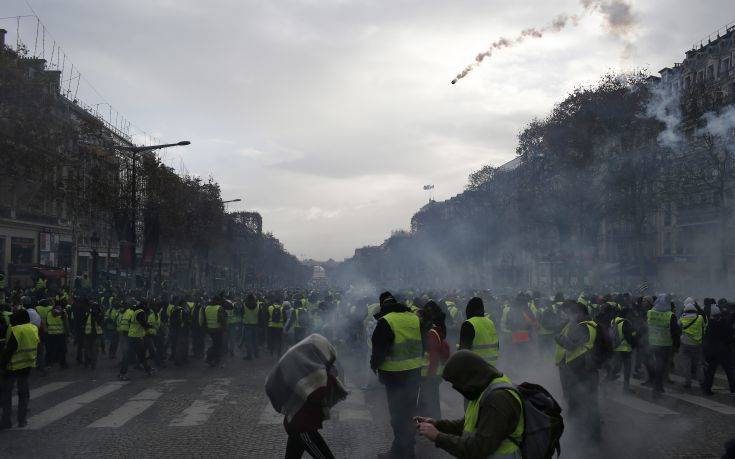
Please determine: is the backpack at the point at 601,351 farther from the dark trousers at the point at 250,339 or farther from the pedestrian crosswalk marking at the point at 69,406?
the dark trousers at the point at 250,339

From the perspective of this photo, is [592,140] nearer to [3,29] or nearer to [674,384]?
[674,384]

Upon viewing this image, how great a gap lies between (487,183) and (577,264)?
14430 millimetres

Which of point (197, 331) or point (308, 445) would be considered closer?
point (308, 445)

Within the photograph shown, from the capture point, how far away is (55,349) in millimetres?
17188

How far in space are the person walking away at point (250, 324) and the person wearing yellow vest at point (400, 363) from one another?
1200cm

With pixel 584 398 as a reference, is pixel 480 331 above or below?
above

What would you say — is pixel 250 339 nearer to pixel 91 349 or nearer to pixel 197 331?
pixel 197 331

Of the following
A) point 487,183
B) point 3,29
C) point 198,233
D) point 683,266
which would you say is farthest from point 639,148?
point 3,29

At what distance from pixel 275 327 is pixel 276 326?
0.06 metres

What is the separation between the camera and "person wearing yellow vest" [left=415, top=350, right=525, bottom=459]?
3676 mm

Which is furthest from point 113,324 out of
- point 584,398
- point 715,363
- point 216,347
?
point 715,363

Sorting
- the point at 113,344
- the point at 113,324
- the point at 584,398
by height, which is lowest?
the point at 113,344

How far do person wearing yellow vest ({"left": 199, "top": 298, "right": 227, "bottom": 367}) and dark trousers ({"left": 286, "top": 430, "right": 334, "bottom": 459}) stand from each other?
1196cm

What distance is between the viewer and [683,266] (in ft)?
175
